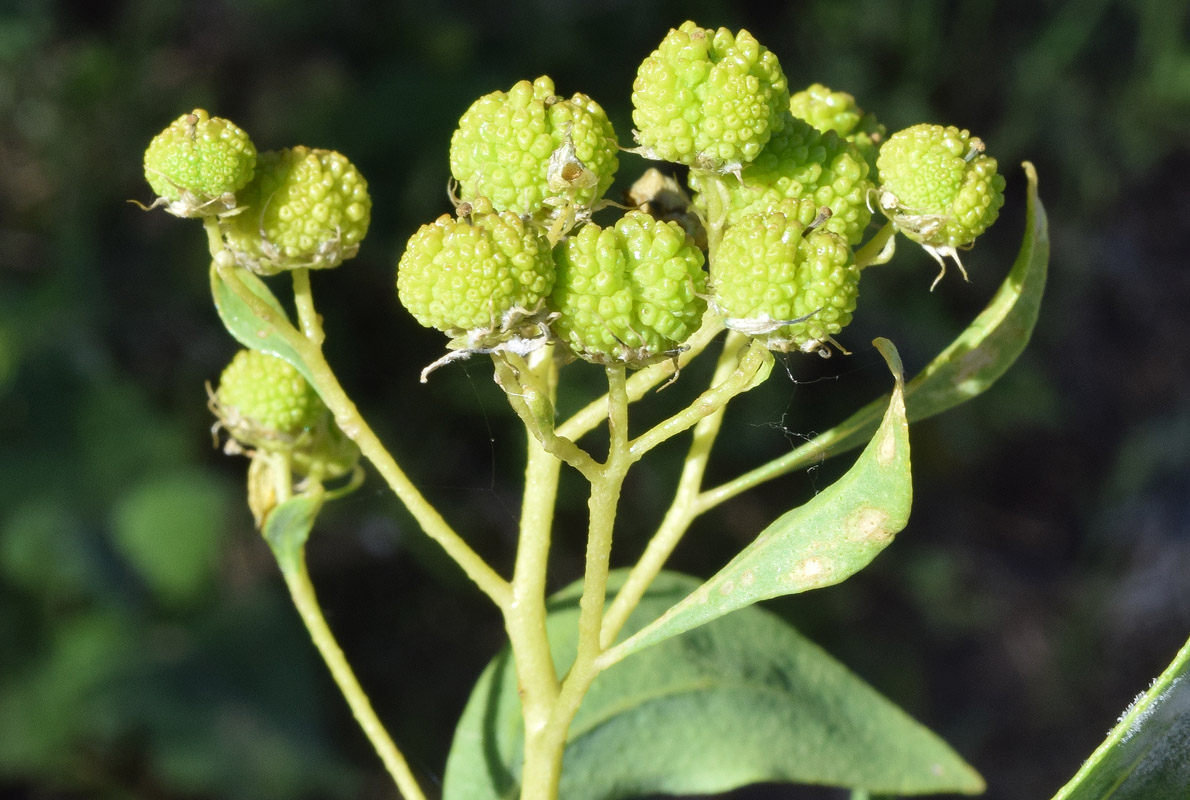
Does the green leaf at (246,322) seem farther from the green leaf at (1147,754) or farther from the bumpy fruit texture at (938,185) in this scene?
the green leaf at (1147,754)

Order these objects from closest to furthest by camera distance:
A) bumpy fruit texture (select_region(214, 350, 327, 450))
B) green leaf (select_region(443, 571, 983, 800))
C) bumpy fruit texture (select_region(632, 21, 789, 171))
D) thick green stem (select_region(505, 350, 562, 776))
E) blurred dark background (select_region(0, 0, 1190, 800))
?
bumpy fruit texture (select_region(632, 21, 789, 171))
thick green stem (select_region(505, 350, 562, 776))
bumpy fruit texture (select_region(214, 350, 327, 450))
green leaf (select_region(443, 571, 983, 800))
blurred dark background (select_region(0, 0, 1190, 800))

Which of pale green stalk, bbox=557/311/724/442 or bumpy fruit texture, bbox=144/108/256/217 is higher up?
bumpy fruit texture, bbox=144/108/256/217

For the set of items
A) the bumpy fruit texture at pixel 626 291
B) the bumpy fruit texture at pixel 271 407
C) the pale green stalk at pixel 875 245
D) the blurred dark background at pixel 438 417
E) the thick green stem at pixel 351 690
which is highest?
the bumpy fruit texture at pixel 626 291

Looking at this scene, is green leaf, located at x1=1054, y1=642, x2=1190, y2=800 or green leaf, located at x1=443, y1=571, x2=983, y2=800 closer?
green leaf, located at x1=1054, y1=642, x2=1190, y2=800

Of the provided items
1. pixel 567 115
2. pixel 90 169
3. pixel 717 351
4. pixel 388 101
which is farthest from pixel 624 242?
pixel 90 169

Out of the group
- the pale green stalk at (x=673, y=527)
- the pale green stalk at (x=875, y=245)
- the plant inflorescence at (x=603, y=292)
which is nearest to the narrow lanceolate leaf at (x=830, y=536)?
the plant inflorescence at (x=603, y=292)

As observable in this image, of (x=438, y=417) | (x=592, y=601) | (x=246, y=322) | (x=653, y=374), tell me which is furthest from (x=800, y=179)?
(x=438, y=417)

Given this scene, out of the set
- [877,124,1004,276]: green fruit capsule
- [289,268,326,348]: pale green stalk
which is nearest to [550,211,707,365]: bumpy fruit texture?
[877,124,1004,276]: green fruit capsule

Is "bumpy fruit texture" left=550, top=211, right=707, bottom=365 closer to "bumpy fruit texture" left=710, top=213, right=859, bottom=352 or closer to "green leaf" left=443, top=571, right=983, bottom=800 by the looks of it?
"bumpy fruit texture" left=710, top=213, right=859, bottom=352
